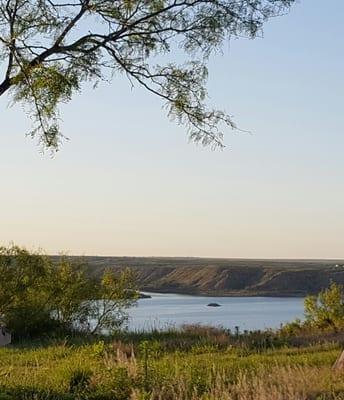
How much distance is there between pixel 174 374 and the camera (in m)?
11.3

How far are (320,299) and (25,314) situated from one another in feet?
59.7

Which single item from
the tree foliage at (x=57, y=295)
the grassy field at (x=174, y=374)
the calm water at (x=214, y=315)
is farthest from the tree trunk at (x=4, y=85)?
the tree foliage at (x=57, y=295)

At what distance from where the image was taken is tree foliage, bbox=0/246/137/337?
1018 inches

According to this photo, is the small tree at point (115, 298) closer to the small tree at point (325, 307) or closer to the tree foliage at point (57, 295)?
the tree foliage at point (57, 295)

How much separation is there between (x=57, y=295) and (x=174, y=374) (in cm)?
1779

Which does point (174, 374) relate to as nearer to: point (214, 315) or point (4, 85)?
point (4, 85)

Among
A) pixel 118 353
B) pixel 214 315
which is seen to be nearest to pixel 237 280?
pixel 214 315

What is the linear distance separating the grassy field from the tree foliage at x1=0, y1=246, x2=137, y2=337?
8.08 m

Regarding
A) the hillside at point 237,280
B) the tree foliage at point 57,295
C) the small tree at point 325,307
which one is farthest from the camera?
the hillside at point 237,280

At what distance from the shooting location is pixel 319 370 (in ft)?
40.0

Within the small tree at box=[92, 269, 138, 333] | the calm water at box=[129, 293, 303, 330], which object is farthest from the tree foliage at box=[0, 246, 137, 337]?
the calm water at box=[129, 293, 303, 330]

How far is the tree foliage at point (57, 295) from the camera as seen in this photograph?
84.8 feet

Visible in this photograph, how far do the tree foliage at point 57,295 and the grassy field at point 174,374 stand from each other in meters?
8.08

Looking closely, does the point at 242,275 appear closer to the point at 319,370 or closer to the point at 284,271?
the point at 284,271
